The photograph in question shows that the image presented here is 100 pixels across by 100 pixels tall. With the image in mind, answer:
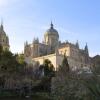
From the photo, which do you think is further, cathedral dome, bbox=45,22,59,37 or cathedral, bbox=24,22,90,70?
cathedral dome, bbox=45,22,59,37

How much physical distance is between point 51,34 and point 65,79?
7338cm

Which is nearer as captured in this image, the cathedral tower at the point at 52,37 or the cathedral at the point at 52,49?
the cathedral at the point at 52,49

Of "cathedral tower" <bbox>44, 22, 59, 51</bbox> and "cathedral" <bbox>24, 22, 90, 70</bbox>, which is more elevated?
"cathedral tower" <bbox>44, 22, 59, 51</bbox>

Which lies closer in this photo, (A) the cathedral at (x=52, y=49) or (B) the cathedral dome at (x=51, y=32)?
(A) the cathedral at (x=52, y=49)

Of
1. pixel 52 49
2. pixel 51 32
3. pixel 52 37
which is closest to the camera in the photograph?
pixel 51 32

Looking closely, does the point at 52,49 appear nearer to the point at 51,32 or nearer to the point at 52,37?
the point at 52,37

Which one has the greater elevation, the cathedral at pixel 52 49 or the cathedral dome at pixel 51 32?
the cathedral dome at pixel 51 32

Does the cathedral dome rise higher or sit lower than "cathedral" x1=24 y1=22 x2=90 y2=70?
higher

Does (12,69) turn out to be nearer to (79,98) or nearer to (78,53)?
(79,98)

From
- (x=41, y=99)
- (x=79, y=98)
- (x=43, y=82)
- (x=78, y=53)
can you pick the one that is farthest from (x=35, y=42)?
(x=79, y=98)

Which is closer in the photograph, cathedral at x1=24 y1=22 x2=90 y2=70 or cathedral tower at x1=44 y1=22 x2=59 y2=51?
cathedral at x1=24 y1=22 x2=90 y2=70

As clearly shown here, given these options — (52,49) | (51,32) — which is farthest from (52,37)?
(52,49)

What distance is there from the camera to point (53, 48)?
103688 millimetres

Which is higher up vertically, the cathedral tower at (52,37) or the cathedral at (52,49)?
the cathedral tower at (52,37)
